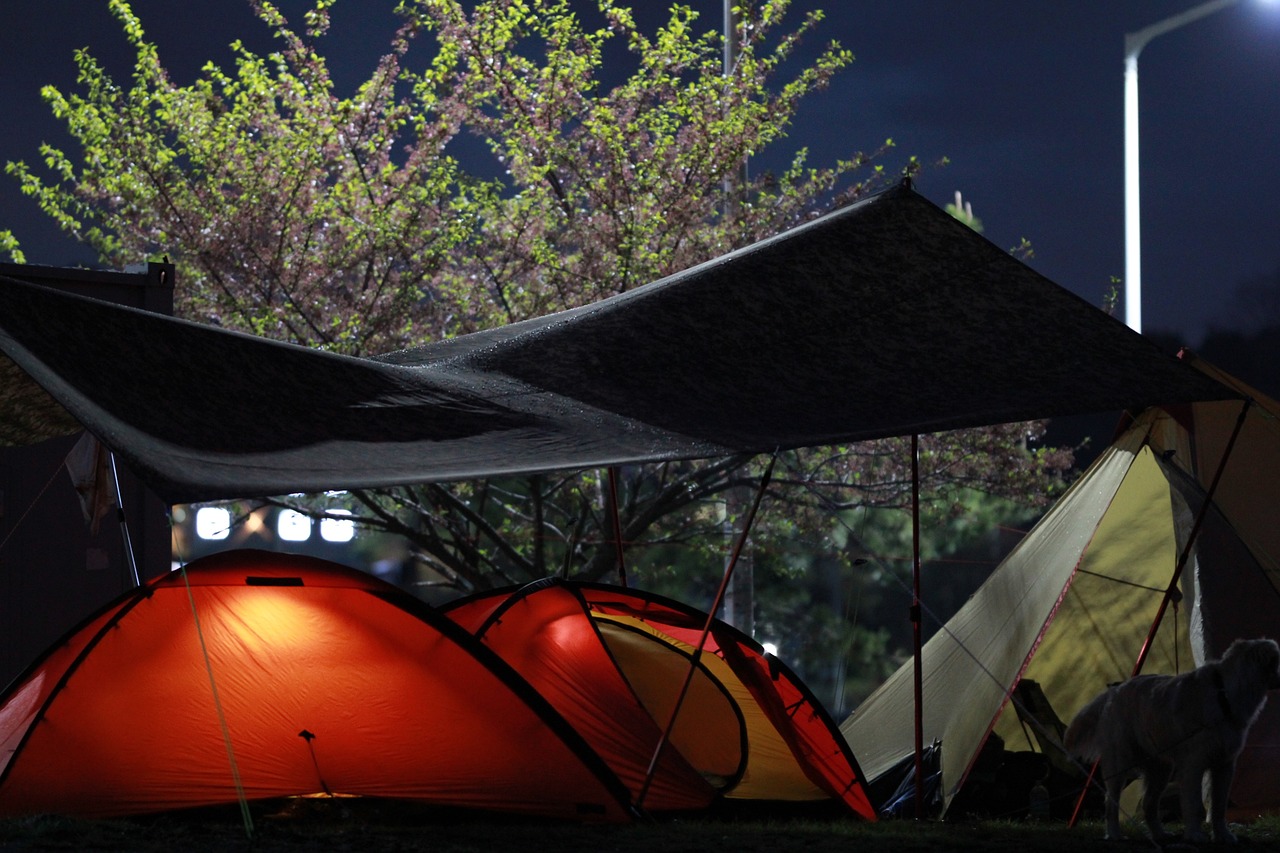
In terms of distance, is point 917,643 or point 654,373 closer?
point 654,373

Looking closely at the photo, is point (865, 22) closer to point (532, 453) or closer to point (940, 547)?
point (940, 547)

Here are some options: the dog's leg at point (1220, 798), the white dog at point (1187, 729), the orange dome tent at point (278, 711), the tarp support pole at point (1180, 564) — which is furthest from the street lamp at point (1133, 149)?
the orange dome tent at point (278, 711)

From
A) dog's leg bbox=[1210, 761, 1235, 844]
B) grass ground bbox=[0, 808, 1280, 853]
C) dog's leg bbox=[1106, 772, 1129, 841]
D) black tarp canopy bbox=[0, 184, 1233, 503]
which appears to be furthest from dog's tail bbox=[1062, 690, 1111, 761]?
black tarp canopy bbox=[0, 184, 1233, 503]

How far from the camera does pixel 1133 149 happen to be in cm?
1251

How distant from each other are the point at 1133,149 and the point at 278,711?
9.39 m

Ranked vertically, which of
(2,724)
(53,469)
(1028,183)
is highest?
(1028,183)

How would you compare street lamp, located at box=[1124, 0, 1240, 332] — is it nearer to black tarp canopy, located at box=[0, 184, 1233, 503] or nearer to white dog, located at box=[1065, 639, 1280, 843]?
black tarp canopy, located at box=[0, 184, 1233, 503]

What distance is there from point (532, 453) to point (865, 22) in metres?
72.0

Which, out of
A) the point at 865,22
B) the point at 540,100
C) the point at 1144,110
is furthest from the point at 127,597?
the point at 865,22

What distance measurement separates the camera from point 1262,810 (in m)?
6.84

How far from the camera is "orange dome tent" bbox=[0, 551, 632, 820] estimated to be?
5.61 meters

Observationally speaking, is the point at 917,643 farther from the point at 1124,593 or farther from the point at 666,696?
the point at 1124,593

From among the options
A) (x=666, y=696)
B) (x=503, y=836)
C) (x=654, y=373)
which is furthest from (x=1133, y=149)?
(x=503, y=836)

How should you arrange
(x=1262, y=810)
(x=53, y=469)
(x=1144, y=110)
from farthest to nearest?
(x=1144, y=110)
(x=53, y=469)
(x=1262, y=810)
